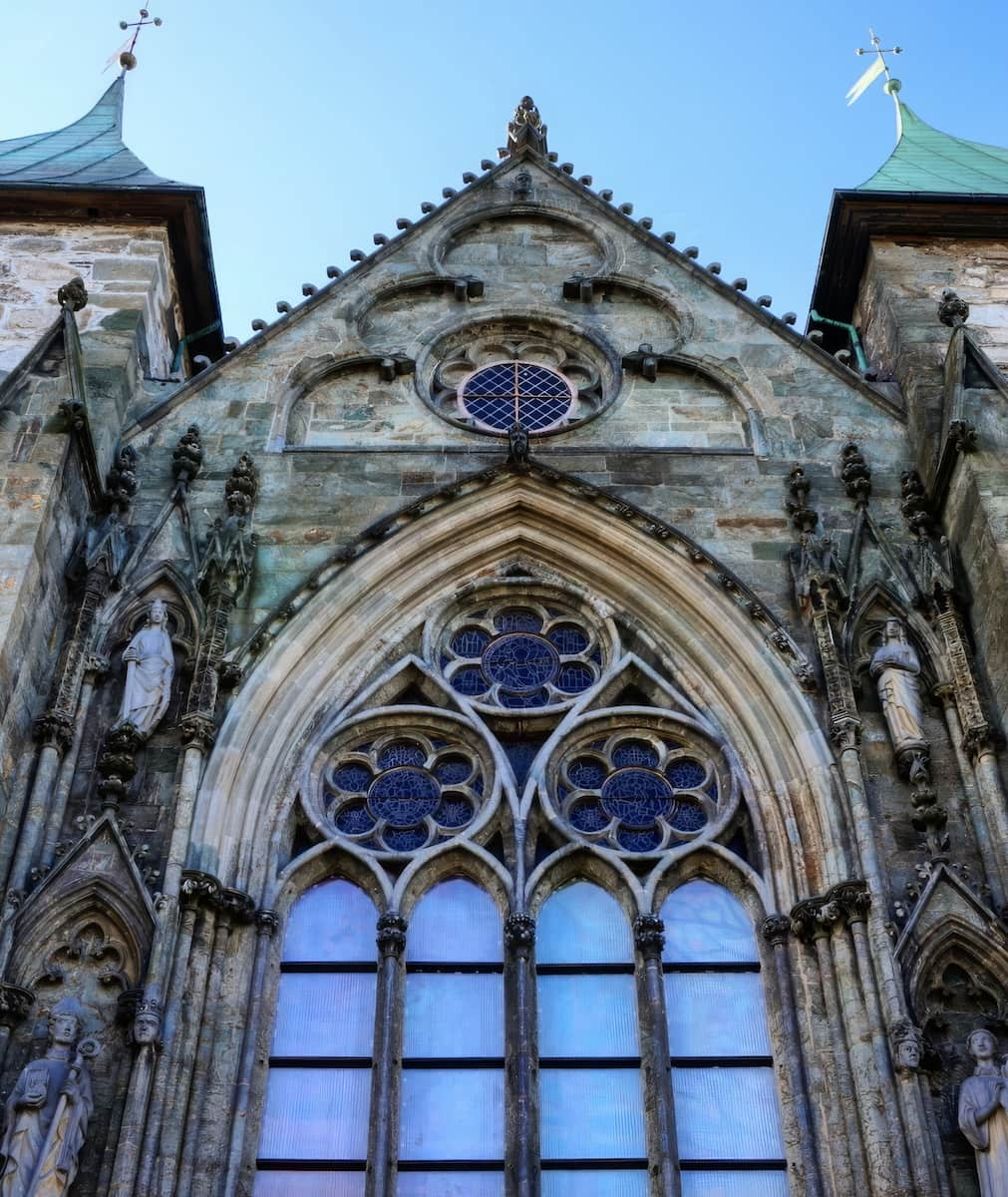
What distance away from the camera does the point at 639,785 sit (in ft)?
38.6

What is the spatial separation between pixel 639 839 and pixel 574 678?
59.7 inches

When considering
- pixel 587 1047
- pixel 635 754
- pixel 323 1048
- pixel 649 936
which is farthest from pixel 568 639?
pixel 323 1048

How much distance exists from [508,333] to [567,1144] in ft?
26.1

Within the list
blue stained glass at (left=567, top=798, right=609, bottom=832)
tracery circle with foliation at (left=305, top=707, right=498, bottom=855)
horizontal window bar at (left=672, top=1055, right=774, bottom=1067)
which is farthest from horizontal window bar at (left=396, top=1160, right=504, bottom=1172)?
blue stained glass at (left=567, top=798, right=609, bottom=832)

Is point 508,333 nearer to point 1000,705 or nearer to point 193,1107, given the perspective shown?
point 1000,705

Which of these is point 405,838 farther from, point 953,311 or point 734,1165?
point 953,311

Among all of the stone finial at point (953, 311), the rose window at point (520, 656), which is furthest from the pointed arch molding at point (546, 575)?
the stone finial at point (953, 311)

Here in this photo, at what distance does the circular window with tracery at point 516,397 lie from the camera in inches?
577

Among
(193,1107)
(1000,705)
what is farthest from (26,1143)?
(1000,705)

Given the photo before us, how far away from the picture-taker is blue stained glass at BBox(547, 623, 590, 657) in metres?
12.7

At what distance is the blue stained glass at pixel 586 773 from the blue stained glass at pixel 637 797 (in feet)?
0.26

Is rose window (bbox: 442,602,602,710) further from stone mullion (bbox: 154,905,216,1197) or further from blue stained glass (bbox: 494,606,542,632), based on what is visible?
stone mullion (bbox: 154,905,216,1197)

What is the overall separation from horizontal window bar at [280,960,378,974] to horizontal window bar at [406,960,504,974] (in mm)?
244

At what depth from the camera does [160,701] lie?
1152 centimetres
